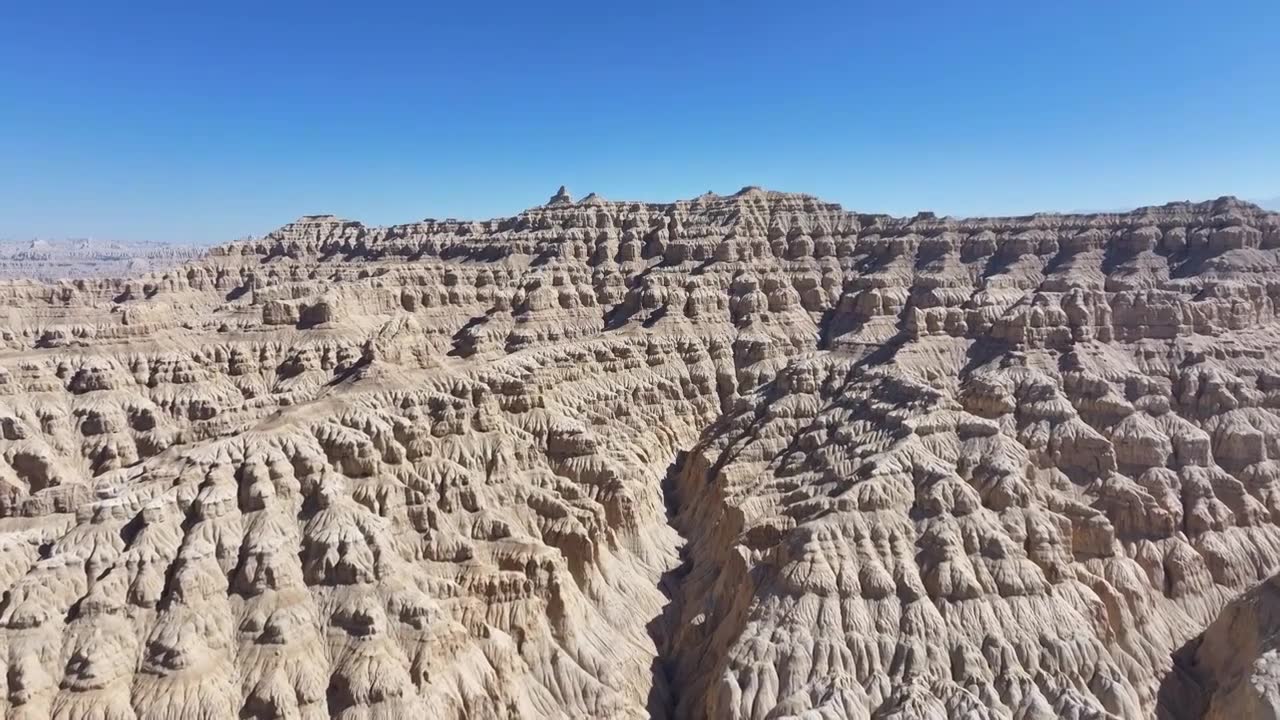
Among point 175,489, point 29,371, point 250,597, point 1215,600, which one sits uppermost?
point 29,371

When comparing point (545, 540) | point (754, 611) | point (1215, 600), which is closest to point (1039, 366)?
point (1215, 600)

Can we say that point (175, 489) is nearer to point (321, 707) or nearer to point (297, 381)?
point (321, 707)

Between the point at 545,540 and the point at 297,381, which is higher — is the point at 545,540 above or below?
below

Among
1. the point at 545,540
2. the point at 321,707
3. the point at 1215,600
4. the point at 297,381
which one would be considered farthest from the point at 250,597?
the point at 1215,600

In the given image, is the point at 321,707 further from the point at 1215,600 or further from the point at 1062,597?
the point at 1215,600

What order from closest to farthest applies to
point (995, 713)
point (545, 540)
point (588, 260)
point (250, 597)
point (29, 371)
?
point (995, 713), point (250, 597), point (545, 540), point (29, 371), point (588, 260)

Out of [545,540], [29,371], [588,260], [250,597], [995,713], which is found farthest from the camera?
[588,260]

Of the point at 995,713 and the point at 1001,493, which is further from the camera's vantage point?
the point at 1001,493
